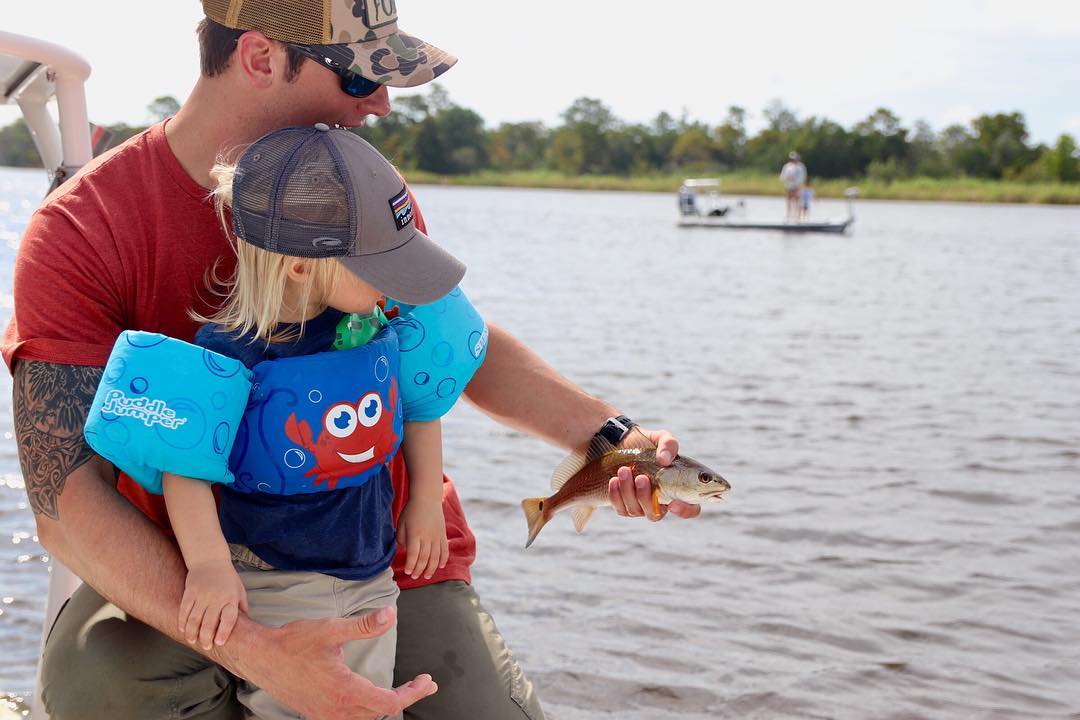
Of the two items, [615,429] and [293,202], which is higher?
[293,202]

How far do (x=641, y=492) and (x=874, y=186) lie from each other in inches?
2750

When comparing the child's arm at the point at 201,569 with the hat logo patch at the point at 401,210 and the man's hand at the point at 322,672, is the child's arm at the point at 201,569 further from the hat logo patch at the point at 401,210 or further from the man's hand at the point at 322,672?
the hat logo patch at the point at 401,210

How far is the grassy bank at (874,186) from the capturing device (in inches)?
2441

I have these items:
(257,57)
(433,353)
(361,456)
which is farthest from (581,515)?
(257,57)

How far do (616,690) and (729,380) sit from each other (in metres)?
7.82

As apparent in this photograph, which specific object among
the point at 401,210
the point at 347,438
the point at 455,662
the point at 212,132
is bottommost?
the point at 455,662

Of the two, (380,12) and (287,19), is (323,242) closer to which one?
(287,19)

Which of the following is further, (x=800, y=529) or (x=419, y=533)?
(x=800, y=529)

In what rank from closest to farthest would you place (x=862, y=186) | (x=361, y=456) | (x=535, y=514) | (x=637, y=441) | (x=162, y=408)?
(x=162, y=408)
(x=361, y=456)
(x=637, y=441)
(x=535, y=514)
(x=862, y=186)

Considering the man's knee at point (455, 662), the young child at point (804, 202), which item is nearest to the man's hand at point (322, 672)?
the man's knee at point (455, 662)

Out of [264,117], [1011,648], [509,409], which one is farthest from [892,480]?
[264,117]

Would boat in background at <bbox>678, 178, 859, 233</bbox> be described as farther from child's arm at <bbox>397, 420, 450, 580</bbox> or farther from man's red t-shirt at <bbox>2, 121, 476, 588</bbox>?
man's red t-shirt at <bbox>2, 121, 476, 588</bbox>

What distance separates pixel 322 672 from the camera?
2.13 metres

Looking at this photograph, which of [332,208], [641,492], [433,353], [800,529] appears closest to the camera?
[332,208]
